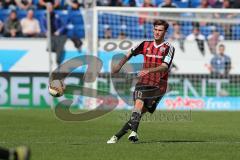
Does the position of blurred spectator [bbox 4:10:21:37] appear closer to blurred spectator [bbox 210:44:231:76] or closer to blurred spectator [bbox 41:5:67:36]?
blurred spectator [bbox 41:5:67:36]

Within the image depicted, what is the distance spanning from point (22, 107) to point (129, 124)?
11484 millimetres

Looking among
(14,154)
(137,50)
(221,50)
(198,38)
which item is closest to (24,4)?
(198,38)

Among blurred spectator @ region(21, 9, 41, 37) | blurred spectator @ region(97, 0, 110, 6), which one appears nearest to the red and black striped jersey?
blurred spectator @ region(21, 9, 41, 37)

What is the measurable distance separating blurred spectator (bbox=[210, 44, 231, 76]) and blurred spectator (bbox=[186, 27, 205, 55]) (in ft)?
1.58

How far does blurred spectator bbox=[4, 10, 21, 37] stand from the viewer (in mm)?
23938

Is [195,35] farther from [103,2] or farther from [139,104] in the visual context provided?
[139,104]

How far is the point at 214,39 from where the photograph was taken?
23.9 m

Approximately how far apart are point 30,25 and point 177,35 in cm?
476

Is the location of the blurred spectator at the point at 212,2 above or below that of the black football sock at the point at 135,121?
below

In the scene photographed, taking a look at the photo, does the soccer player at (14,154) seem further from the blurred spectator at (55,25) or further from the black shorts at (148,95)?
the blurred spectator at (55,25)

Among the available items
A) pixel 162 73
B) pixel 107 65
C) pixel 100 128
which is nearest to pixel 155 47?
pixel 162 73

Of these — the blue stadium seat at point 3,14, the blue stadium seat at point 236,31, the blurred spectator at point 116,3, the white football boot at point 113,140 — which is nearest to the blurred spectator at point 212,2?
the blue stadium seat at point 236,31

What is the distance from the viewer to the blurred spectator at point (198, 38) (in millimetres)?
23750

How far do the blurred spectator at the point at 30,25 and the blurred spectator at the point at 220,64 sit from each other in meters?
5.74
